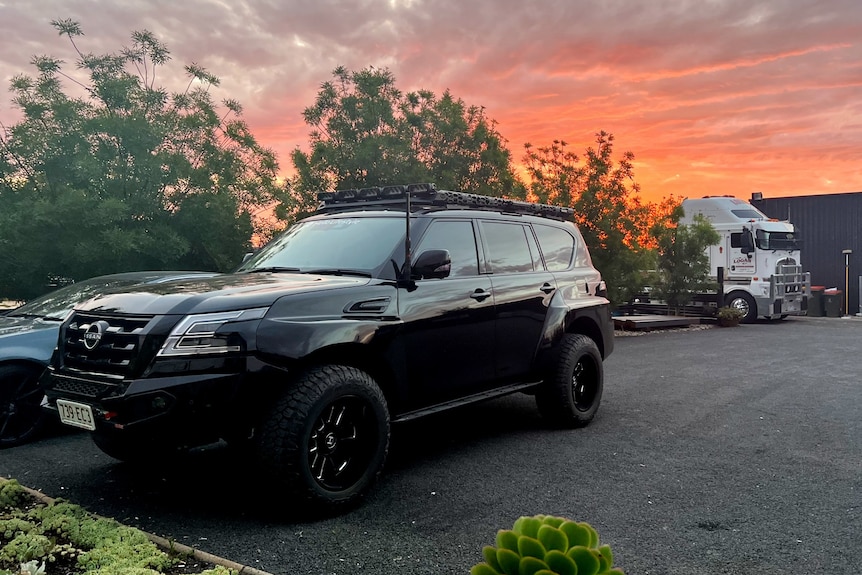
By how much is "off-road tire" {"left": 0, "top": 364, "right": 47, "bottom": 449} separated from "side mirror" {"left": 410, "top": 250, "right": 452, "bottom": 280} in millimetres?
3230

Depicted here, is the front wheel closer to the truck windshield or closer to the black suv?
the truck windshield

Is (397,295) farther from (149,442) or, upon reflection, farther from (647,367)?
(647,367)

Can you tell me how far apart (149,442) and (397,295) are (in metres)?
1.71

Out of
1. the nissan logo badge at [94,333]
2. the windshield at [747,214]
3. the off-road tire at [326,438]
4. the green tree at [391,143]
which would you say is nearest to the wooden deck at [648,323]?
the windshield at [747,214]

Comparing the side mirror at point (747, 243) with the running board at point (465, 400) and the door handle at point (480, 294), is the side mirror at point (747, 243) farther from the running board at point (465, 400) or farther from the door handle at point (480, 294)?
the door handle at point (480, 294)

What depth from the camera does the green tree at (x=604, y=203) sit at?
14.5 meters

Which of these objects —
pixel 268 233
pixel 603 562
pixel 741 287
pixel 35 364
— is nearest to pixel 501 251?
pixel 35 364

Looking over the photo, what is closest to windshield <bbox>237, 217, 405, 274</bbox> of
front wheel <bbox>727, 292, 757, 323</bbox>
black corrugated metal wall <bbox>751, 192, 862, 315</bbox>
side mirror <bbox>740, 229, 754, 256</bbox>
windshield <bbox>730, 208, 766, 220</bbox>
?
front wheel <bbox>727, 292, 757, 323</bbox>

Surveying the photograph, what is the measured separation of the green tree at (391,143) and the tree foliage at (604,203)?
75.5 inches

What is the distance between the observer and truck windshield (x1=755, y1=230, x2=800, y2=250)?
62.6ft

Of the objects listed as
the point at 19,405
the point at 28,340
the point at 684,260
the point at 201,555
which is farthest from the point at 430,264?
the point at 684,260

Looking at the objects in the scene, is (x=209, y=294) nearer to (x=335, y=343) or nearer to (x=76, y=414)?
(x=335, y=343)

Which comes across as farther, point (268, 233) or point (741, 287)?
point (741, 287)

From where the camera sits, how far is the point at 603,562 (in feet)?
4.38
